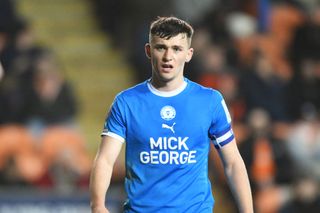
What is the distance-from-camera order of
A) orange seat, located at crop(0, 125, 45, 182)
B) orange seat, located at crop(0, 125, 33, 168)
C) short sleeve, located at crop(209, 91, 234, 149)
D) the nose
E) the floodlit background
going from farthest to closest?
1. the floodlit background
2. orange seat, located at crop(0, 125, 33, 168)
3. orange seat, located at crop(0, 125, 45, 182)
4. short sleeve, located at crop(209, 91, 234, 149)
5. the nose

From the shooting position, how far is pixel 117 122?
602cm

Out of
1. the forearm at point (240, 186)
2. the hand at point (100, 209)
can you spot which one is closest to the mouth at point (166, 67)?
the forearm at point (240, 186)

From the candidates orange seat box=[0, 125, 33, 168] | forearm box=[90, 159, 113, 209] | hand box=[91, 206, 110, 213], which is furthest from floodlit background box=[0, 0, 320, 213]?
hand box=[91, 206, 110, 213]

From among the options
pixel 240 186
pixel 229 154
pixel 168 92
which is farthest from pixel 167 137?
pixel 240 186

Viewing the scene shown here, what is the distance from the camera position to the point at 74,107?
11398 mm

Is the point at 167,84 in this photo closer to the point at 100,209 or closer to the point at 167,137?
the point at 167,137

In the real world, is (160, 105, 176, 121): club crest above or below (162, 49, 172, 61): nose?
below

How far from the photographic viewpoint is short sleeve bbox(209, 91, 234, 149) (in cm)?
611

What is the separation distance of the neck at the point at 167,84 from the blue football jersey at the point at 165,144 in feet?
0.08

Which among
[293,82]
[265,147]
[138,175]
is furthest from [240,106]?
[138,175]

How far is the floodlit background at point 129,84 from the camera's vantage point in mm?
10570

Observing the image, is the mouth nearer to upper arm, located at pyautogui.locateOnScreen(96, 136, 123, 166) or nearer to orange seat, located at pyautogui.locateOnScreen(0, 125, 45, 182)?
upper arm, located at pyautogui.locateOnScreen(96, 136, 123, 166)

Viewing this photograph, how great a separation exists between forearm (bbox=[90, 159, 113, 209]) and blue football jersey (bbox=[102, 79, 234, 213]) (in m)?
0.19

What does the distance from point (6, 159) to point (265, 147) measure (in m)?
2.85
